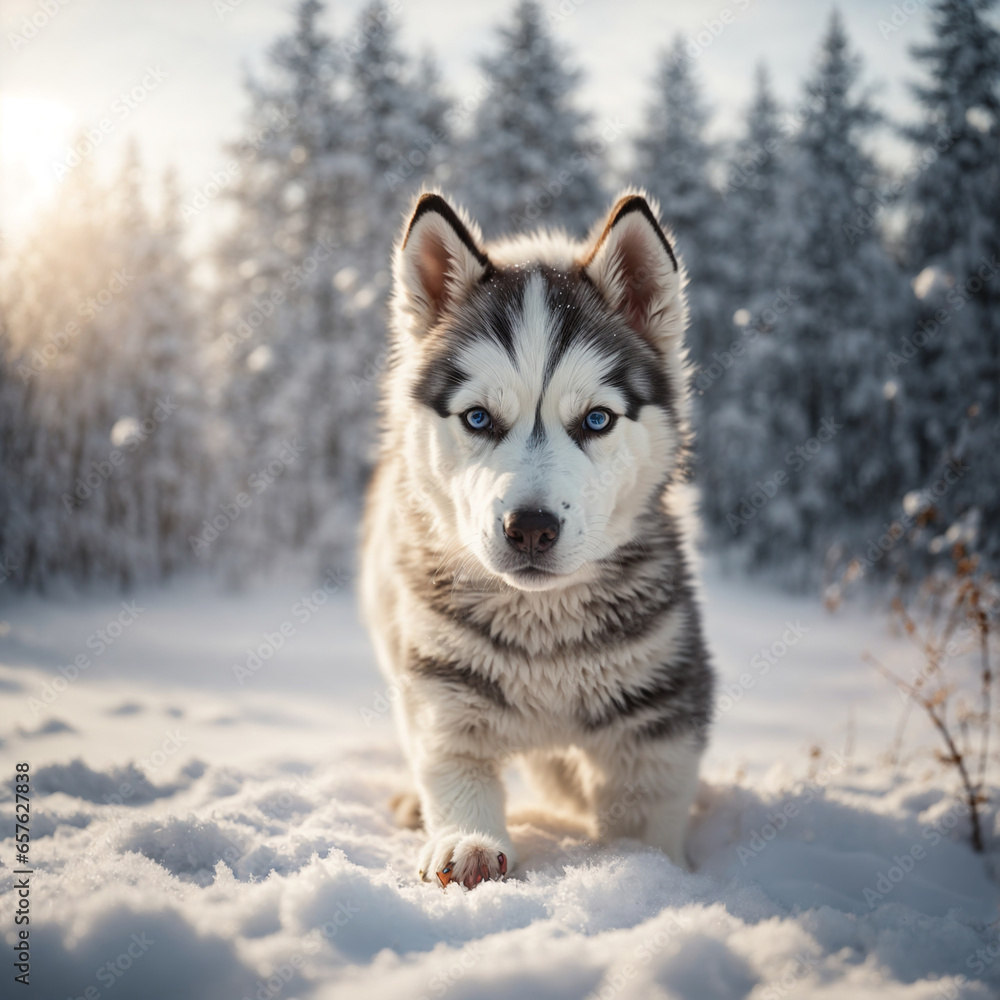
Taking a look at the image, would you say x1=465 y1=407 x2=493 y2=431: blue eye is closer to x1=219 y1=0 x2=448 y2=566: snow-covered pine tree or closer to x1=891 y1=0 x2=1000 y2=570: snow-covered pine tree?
x1=219 y1=0 x2=448 y2=566: snow-covered pine tree

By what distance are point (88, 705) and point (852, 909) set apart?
4634 millimetres

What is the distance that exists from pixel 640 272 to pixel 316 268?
1079 centimetres

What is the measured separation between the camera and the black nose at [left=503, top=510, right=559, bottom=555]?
202cm

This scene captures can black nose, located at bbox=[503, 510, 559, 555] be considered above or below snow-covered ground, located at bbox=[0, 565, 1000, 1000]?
above

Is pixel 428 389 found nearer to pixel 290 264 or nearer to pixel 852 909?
pixel 852 909

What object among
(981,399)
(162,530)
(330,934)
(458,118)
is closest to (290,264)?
(458,118)

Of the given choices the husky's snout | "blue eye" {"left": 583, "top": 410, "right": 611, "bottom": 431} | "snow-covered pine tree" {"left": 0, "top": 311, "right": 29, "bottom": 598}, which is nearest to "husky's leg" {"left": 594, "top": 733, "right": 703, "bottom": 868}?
the husky's snout

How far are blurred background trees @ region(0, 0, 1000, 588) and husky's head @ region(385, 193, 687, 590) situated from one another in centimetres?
713

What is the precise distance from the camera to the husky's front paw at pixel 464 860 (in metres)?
2.03

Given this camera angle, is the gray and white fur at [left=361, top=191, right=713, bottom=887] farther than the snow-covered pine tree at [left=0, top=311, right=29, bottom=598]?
No

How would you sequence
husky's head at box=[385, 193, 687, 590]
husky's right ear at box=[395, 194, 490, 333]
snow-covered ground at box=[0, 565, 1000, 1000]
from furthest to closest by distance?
husky's right ear at box=[395, 194, 490, 333] < husky's head at box=[385, 193, 687, 590] < snow-covered ground at box=[0, 565, 1000, 1000]

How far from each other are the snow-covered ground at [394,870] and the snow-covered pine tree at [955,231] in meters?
6.67

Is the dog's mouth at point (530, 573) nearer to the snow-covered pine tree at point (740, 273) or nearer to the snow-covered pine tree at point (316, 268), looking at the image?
the snow-covered pine tree at point (316, 268)

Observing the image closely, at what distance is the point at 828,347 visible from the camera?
1220cm
